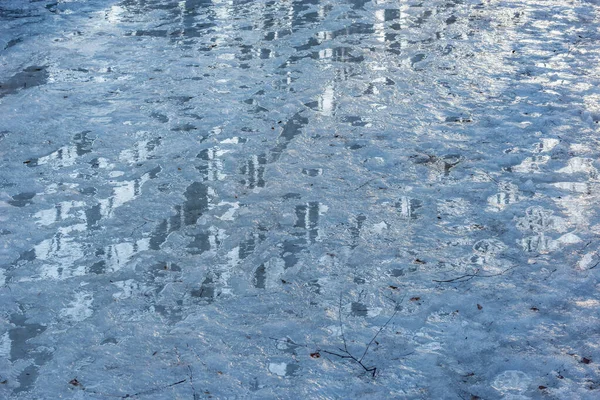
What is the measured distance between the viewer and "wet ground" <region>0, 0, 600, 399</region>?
3244mm

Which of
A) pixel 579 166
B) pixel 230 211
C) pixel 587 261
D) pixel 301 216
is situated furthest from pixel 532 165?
pixel 230 211

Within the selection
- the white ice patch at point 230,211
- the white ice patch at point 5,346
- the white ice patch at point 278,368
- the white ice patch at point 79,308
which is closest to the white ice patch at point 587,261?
the white ice patch at point 278,368

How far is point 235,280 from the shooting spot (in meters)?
3.84

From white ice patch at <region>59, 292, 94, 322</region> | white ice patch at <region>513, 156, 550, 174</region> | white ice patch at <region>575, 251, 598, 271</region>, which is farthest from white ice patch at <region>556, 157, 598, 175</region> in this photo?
white ice patch at <region>59, 292, 94, 322</region>

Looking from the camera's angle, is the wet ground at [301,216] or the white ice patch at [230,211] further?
the white ice patch at [230,211]

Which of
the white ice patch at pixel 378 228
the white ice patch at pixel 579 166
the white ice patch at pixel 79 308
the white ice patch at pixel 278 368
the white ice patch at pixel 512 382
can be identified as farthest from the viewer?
the white ice patch at pixel 579 166

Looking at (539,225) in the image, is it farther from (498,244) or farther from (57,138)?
(57,138)

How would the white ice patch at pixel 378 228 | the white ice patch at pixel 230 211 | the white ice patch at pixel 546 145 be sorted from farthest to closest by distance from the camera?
the white ice patch at pixel 546 145 < the white ice patch at pixel 230 211 < the white ice patch at pixel 378 228

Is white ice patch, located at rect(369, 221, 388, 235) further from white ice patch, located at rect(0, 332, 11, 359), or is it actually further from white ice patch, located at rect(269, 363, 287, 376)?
white ice patch, located at rect(0, 332, 11, 359)

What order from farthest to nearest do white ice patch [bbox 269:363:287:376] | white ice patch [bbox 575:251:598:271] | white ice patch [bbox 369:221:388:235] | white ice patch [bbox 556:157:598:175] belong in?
white ice patch [bbox 556:157:598:175], white ice patch [bbox 369:221:388:235], white ice patch [bbox 575:251:598:271], white ice patch [bbox 269:363:287:376]

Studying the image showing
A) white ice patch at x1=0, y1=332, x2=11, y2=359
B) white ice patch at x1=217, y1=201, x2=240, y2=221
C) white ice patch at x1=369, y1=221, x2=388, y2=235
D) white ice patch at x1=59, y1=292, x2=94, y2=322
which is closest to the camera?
white ice patch at x1=0, y1=332, x2=11, y2=359

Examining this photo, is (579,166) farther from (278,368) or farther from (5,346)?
(5,346)

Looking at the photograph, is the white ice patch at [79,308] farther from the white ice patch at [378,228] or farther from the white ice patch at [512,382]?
the white ice patch at [512,382]

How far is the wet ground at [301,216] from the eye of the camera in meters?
3.24
